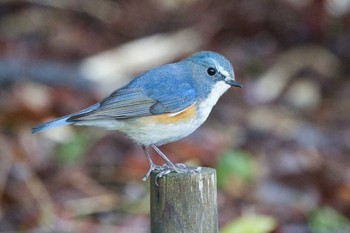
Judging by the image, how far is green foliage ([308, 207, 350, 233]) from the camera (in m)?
7.07

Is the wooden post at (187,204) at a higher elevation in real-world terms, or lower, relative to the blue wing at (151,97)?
lower

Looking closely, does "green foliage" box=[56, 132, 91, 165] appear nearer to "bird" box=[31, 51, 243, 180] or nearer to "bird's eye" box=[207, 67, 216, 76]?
"bird" box=[31, 51, 243, 180]

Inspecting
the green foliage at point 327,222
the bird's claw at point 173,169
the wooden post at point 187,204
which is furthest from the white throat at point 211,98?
the green foliage at point 327,222

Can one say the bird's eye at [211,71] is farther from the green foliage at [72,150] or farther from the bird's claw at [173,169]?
the green foliage at [72,150]

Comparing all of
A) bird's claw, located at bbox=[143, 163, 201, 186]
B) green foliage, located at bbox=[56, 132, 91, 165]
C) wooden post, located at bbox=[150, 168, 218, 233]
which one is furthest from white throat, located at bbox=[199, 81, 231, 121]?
green foliage, located at bbox=[56, 132, 91, 165]

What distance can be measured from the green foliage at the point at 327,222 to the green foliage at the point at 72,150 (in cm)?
226

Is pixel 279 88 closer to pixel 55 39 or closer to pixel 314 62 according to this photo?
pixel 314 62

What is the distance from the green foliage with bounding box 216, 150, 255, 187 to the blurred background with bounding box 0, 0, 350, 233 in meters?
0.02

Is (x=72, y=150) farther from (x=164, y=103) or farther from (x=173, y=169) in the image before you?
(x=173, y=169)

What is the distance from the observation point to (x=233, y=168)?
752cm

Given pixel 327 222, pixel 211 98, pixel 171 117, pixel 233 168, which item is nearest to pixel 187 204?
pixel 171 117

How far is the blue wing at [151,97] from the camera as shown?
505cm

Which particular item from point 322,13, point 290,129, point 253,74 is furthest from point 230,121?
point 322,13

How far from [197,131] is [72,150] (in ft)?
4.64
